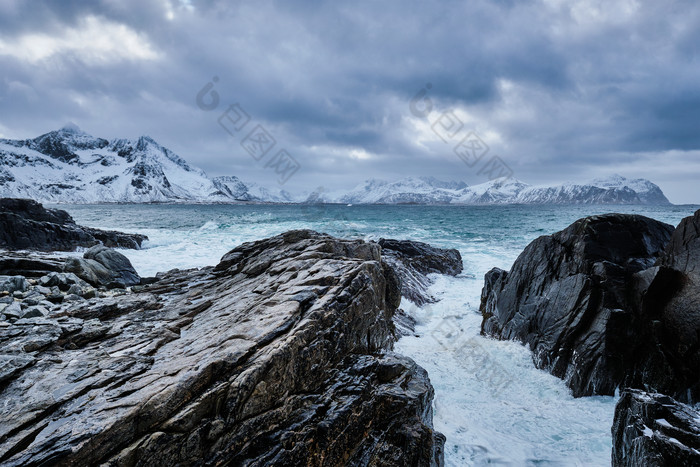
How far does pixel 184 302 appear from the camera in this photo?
814cm

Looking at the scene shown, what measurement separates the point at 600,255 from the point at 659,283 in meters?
1.99

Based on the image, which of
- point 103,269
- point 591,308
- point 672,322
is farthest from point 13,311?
point 672,322

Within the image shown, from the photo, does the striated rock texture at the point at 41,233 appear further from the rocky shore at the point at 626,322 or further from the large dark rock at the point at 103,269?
the rocky shore at the point at 626,322

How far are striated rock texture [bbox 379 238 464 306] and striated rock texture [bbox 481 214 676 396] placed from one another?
15.3 feet

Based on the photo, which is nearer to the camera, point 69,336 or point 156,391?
point 156,391

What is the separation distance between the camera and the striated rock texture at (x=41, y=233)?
2352cm

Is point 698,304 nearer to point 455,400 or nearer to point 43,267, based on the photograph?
point 455,400

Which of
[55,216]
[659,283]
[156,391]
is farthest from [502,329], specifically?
[55,216]

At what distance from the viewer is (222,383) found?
450 cm

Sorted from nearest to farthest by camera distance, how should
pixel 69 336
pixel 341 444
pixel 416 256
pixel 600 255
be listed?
1. pixel 341 444
2. pixel 69 336
3. pixel 600 255
4. pixel 416 256

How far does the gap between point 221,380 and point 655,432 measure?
21.6 ft

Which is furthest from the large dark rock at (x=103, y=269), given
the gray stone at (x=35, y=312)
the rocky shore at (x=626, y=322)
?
the rocky shore at (x=626, y=322)

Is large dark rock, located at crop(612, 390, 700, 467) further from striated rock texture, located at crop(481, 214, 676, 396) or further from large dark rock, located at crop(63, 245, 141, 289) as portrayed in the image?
large dark rock, located at crop(63, 245, 141, 289)

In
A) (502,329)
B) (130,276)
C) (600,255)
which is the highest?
(600,255)
